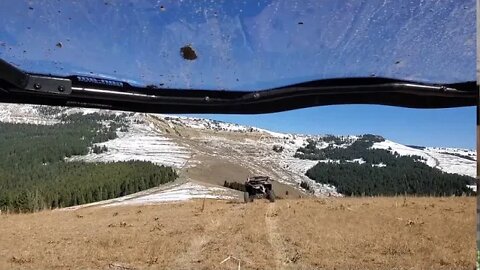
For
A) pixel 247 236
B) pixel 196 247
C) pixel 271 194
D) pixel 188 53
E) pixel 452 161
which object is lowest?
pixel 196 247

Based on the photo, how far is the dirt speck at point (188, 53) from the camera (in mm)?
2193

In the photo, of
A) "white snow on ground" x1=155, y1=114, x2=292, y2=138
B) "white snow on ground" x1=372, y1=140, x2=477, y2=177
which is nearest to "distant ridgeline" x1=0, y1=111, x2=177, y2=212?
"white snow on ground" x1=155, y1=114, x2=292, y2=138

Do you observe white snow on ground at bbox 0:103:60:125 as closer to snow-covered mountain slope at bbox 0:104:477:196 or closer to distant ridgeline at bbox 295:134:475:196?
snow-covered mountain slope at bbox 0:104:477:196

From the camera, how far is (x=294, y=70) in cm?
229

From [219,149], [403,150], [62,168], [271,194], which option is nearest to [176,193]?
[219,149]

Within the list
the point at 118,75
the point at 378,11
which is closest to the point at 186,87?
the point at 118,75

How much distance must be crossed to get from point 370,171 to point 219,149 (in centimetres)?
96

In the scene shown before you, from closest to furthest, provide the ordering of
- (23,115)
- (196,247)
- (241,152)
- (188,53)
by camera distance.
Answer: (188,53), (23,115), (241,152), (196,247)

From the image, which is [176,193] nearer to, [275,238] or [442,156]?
[442,156]

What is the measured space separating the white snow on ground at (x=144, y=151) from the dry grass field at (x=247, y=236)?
0.71 m

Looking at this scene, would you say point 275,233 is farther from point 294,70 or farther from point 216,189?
point 294,70

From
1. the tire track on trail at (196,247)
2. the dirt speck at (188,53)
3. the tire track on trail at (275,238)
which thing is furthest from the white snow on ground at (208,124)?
the tire track on trail at (196,247)

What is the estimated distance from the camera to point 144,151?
3.35m

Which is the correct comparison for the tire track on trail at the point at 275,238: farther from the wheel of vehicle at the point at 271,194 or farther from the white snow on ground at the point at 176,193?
the white snow on ground at the point at 176,193
